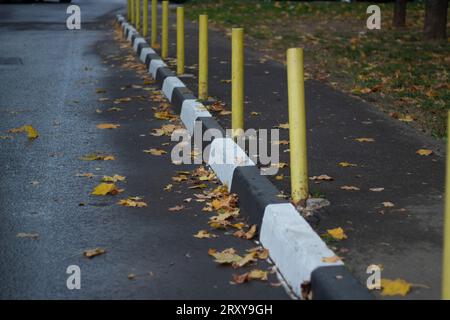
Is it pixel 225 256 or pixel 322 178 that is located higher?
pixel 322 178

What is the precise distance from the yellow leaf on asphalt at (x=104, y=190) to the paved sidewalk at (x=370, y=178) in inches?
43.3

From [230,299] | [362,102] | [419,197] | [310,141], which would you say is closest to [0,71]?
[362,102]

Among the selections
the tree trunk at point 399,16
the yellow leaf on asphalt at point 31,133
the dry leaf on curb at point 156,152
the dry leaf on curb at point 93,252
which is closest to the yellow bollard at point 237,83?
the dry leaf on curb at point 156,152

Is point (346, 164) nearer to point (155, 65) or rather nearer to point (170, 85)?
point (170, 85)

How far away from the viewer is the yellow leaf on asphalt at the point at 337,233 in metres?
4.65

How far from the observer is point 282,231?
453 cm

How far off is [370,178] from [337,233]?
1304 millimetres

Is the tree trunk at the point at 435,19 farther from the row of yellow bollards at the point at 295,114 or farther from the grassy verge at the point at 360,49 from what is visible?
the row of yellow bollards at the point at 295,114

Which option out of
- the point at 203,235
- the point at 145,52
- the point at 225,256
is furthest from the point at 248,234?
Result: the point at 145,52

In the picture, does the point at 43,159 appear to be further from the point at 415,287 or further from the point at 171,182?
the point at 415,287

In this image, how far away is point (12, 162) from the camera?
22.3ft

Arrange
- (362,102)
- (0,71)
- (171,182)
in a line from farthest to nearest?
(0,71), (362,102), (171,182)

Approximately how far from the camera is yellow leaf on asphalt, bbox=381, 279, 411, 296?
3887 millimetres
